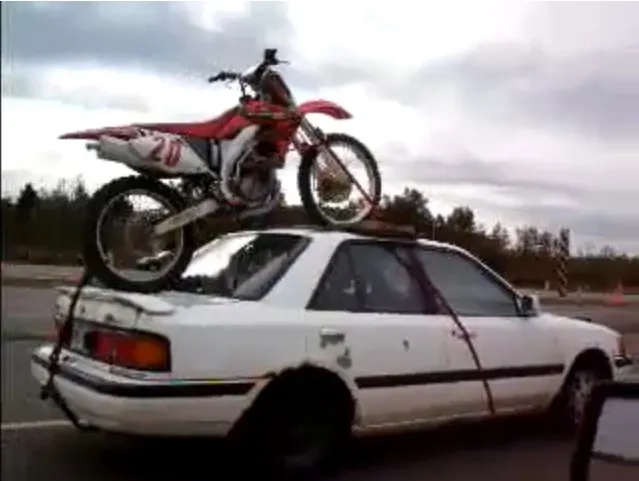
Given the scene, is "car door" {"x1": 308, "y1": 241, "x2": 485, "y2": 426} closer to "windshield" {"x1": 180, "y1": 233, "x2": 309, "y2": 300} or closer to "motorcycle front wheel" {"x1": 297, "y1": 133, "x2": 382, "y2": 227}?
"windshield" {"x1": 180, "y1": 233, "x2": 309, "y2": 300}

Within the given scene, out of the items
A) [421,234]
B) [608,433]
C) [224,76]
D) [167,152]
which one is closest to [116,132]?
[167,152]

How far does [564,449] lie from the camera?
4.87m

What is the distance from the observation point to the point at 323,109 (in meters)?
5.08

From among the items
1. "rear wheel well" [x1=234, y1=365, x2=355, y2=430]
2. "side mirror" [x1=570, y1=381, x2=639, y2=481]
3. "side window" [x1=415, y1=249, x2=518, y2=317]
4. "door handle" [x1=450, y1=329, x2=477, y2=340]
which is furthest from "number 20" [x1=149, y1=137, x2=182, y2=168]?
"side mirror" [x1=570, y1=381, x2=639, y2=481]

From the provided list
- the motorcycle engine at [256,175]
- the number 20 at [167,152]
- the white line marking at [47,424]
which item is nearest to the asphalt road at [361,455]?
the white line marking at [47,424]

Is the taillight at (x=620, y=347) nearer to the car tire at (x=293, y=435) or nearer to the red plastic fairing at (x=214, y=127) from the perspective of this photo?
the car tire at (x=293, y=435)

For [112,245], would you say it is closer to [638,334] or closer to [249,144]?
[249,144]

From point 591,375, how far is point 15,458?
14.0 ft

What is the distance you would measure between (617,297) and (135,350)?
7.71ft

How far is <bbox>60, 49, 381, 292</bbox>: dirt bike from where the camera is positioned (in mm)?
4203

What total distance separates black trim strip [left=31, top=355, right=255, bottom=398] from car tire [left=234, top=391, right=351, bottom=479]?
0.61 feet

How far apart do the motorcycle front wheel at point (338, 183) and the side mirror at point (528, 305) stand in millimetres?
982

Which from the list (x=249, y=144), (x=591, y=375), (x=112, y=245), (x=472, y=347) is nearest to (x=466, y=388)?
(x=472, y=347)

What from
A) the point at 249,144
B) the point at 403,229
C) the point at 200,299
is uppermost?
the point at 249,144
